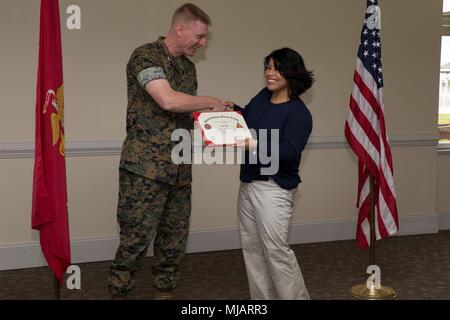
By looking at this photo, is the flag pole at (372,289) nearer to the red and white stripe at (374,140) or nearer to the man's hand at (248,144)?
the red and white stripe at (374,140)

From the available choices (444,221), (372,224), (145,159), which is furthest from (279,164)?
(444,221)

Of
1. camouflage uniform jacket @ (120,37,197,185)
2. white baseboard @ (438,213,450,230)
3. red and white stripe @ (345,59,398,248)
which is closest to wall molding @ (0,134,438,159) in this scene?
red and white stripe @ (345,59,398,248)

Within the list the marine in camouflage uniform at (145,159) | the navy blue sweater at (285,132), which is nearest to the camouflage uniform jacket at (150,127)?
the marine in camouflage uniform at (145,159)

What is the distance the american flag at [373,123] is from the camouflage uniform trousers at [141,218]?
1.40 m

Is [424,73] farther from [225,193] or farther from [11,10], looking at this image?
[11,10]

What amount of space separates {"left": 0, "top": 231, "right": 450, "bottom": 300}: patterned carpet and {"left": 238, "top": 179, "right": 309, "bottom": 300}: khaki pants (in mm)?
744

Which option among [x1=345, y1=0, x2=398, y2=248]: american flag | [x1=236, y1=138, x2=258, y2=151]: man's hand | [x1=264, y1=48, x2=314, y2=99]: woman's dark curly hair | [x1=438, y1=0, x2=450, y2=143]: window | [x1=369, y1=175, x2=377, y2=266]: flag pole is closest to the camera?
[x1=236, y1=138, x2=258, y2=151]: man's hand

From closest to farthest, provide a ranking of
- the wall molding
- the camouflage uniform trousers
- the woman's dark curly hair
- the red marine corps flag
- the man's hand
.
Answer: the red marine corps flag, the man's hand, the woman's dark curly hair, the camouflage uniform trousers, the wall molding

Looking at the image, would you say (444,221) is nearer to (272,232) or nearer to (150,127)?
(272,232)

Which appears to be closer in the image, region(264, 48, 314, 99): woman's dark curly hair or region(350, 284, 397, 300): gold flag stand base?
region(264, 48, 314, 99): woman's dark curly hair

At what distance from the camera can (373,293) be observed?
171 inches

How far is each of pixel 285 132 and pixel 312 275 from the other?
1765 mm

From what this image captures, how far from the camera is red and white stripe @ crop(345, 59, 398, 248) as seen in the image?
4.47 m

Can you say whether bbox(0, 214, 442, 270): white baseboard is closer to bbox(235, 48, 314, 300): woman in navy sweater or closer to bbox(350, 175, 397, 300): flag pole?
bbox(350, 175, 397, 300): flag pole
